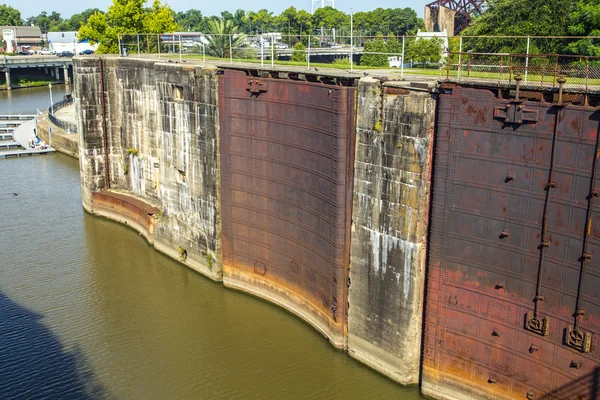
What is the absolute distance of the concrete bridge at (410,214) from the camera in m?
14.5

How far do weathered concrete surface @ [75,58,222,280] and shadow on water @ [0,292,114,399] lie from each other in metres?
6.39

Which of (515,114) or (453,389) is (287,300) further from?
(515,114)

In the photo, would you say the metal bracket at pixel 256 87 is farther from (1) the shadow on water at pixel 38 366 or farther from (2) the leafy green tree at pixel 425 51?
(1) the shadow on water at pixel 38 366

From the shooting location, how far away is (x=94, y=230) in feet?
102

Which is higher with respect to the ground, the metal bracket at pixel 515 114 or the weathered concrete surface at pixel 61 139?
the metal bracket at pixel 515 114

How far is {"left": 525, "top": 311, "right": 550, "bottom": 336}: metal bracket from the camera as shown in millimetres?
14867

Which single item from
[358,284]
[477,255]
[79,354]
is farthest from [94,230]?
Answer: [477,255]

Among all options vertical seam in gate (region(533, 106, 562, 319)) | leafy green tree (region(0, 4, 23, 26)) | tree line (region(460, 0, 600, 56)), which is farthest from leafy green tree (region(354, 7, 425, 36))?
leafy green tree (region(0, 4, 23, 26))

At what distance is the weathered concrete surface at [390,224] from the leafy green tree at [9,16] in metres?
160

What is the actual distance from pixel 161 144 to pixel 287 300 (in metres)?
9.42

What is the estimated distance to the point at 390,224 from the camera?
17.8 meters

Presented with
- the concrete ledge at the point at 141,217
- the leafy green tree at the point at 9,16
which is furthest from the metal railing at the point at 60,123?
the leafy green tree at the point at 9,16

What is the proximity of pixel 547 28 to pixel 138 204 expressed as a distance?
18.3 m

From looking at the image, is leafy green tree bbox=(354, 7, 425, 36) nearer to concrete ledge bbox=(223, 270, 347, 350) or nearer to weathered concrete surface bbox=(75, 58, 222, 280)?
weathered concrete surface bbox=(75, 58, 222, 280)
